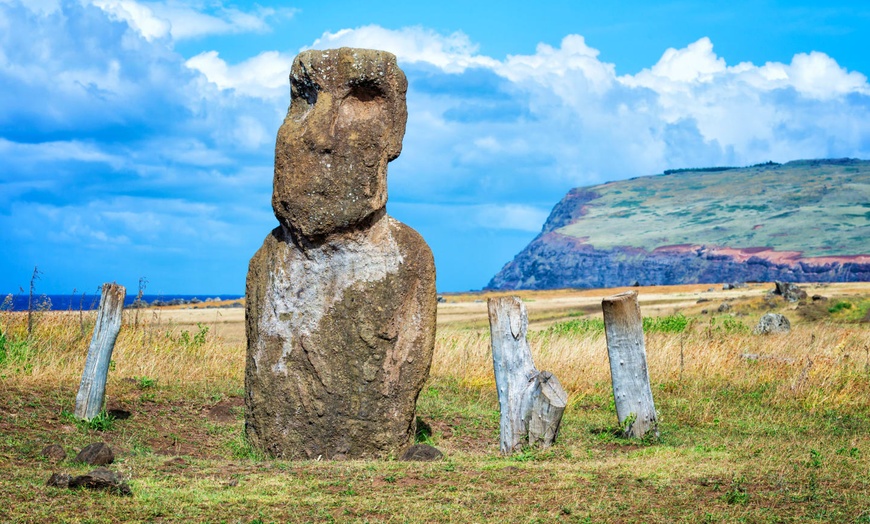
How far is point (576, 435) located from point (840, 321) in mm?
20521

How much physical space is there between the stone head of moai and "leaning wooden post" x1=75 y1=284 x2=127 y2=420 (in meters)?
2.71

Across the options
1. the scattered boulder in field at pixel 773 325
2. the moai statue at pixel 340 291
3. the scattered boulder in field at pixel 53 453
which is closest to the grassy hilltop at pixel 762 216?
the scattered boulder in field at pixel 773 325

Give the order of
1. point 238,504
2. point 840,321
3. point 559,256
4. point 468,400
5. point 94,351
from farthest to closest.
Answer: point 559,256
point 840,321
point 468,400
point 94,351
point 238,504

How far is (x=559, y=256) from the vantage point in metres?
184

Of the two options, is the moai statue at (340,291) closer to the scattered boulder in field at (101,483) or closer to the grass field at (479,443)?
the grass field at (479,443)

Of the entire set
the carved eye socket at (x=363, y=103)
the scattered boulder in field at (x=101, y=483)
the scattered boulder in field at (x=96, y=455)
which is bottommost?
the scattered boulder in field at (x=101, y=483)

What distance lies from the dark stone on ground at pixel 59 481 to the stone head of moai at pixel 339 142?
380 cm

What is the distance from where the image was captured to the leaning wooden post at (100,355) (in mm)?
11484

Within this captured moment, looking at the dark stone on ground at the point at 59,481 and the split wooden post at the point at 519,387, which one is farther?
the split wooden post at the point at 519,387

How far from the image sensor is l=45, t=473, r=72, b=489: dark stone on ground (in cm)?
777

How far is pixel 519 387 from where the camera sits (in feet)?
35.4

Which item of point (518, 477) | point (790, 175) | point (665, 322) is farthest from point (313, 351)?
point (790, 175)

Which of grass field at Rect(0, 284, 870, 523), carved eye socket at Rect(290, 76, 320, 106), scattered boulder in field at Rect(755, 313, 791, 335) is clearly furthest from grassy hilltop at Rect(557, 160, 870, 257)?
carved eye socket at Rect(290, 76, 320, 106)

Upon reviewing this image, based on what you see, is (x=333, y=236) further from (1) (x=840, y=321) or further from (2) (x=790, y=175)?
(2) (x=790, y=175)
